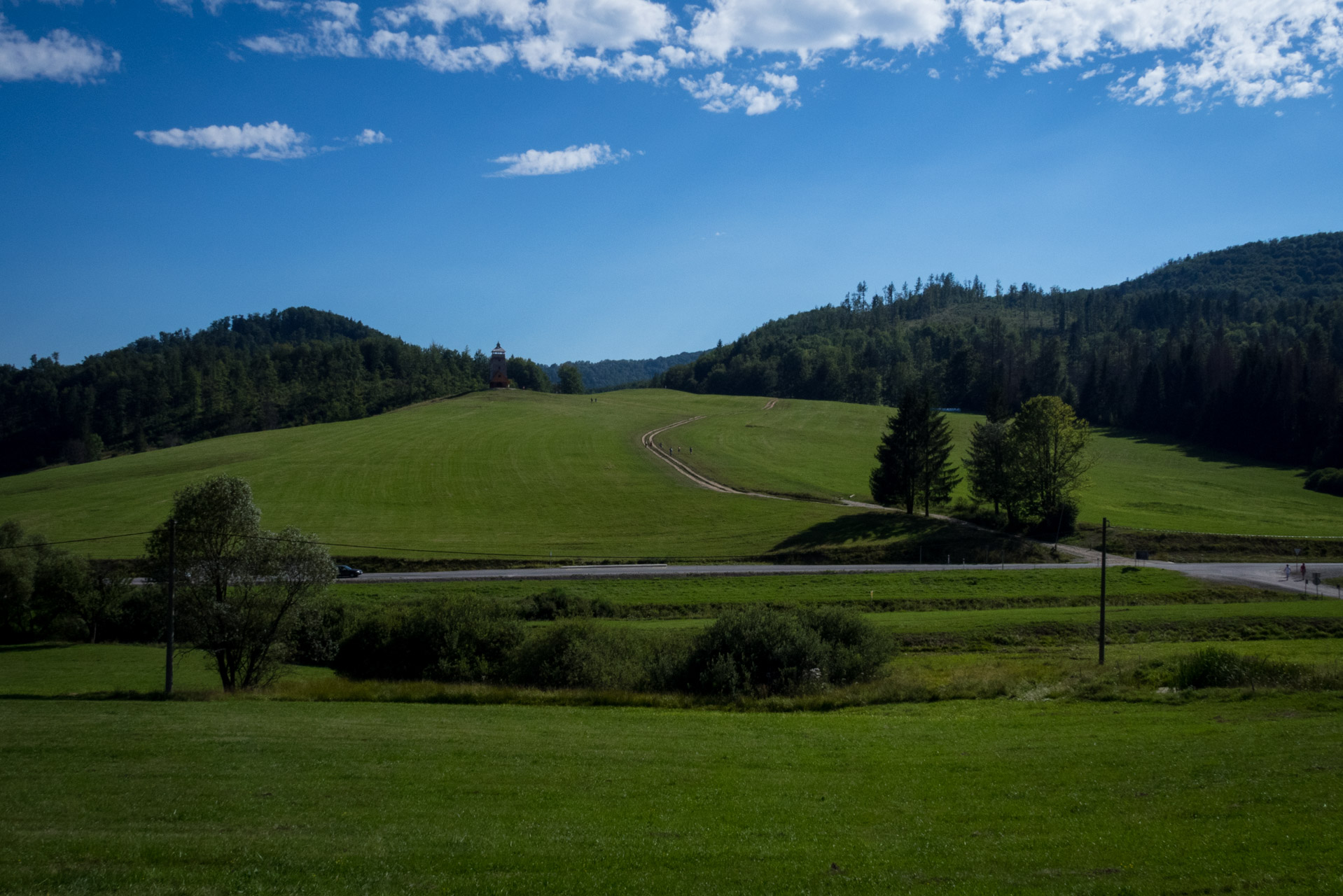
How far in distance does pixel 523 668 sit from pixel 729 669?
909 centimetres

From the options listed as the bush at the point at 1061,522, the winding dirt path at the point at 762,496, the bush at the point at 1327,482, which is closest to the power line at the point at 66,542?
the winding dirt path at the point at 762,496

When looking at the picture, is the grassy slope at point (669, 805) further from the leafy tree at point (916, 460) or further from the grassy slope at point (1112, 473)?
the grassy slope at point (1112, 473)

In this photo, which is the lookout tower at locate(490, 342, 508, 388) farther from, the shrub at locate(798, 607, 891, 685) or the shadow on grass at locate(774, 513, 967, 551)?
the shrub at locate(798, 607, 891, 685)

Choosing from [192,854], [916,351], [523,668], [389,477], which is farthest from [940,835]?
[916,351]

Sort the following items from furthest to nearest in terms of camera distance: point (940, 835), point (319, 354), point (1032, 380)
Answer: point (319, 354)
point (1032, 380)
point (940, 835)

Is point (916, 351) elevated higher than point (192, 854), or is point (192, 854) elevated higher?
point (916, 351)

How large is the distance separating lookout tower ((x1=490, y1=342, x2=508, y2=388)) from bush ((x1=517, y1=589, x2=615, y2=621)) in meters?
124

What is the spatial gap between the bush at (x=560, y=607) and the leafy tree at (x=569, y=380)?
147 meters

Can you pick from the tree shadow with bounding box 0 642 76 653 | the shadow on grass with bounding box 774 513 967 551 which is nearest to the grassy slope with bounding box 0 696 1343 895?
the tree shadow with bounding box 0 642 76 653

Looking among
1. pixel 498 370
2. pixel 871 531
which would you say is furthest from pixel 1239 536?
pixel 498 370

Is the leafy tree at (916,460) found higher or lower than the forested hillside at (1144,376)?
lower

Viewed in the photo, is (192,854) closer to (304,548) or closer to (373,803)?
(373,803)

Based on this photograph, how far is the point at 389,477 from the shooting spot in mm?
76625

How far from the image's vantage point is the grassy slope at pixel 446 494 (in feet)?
192
